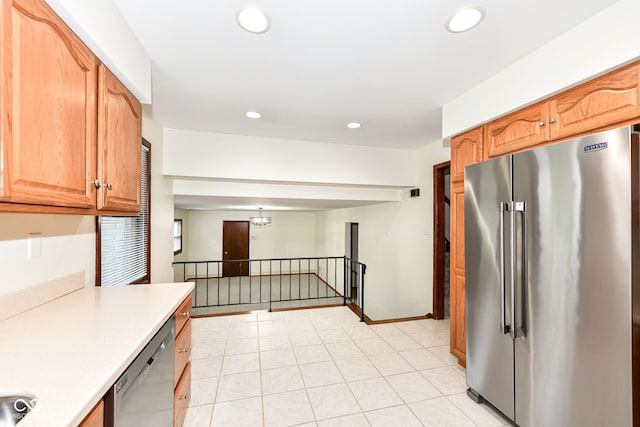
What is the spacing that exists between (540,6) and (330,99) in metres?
1.50

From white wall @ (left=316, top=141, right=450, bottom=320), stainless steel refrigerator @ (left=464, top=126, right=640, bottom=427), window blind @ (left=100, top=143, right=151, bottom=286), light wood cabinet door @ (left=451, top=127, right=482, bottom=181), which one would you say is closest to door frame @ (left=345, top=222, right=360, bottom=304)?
white wall @ (left=316, top=141, right=450, bottom=320)

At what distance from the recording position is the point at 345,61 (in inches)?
76.6

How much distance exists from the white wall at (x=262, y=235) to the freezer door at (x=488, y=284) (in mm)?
7831

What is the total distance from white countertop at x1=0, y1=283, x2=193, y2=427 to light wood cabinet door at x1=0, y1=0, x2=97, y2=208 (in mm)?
545

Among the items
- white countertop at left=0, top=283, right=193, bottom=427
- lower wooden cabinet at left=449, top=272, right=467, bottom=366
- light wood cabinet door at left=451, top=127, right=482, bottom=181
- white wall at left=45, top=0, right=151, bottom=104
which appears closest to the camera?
white countertop at left=0, top=283, right=193, bottom=427

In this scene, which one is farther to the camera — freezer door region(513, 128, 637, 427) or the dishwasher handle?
freezer door region(513, 128, 637, 427)

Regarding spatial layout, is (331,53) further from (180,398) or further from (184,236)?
(184,236)

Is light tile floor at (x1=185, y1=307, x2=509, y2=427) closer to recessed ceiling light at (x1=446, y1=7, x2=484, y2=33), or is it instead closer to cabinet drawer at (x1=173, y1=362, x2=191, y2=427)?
cabinet drawer at (x1=173, y1=362, x2=191, y2=427)

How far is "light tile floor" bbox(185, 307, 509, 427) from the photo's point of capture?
1.98 metres

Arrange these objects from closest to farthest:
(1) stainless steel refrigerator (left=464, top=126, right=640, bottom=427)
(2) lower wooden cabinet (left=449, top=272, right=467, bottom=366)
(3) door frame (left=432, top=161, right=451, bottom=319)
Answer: (1) stainless steel refrigerator (left=464, top=126, right=640, bottom=427) < (2) lower wooden cabinet (left=449, top=272, right=467, bottom=366) < (3) door frame (left=432, top=161, right=451, bottom=319)

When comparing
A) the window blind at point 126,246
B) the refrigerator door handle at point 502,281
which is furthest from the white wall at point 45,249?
the refrigerator door handle at point 502,281

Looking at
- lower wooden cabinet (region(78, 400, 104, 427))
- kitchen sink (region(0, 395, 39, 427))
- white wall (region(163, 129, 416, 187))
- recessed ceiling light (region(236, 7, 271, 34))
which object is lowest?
lower wooden cabinet (region(78, 400, 104, 427))

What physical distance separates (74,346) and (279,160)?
2.84 m

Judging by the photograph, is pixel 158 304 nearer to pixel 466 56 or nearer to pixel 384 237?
pixel 466 56
